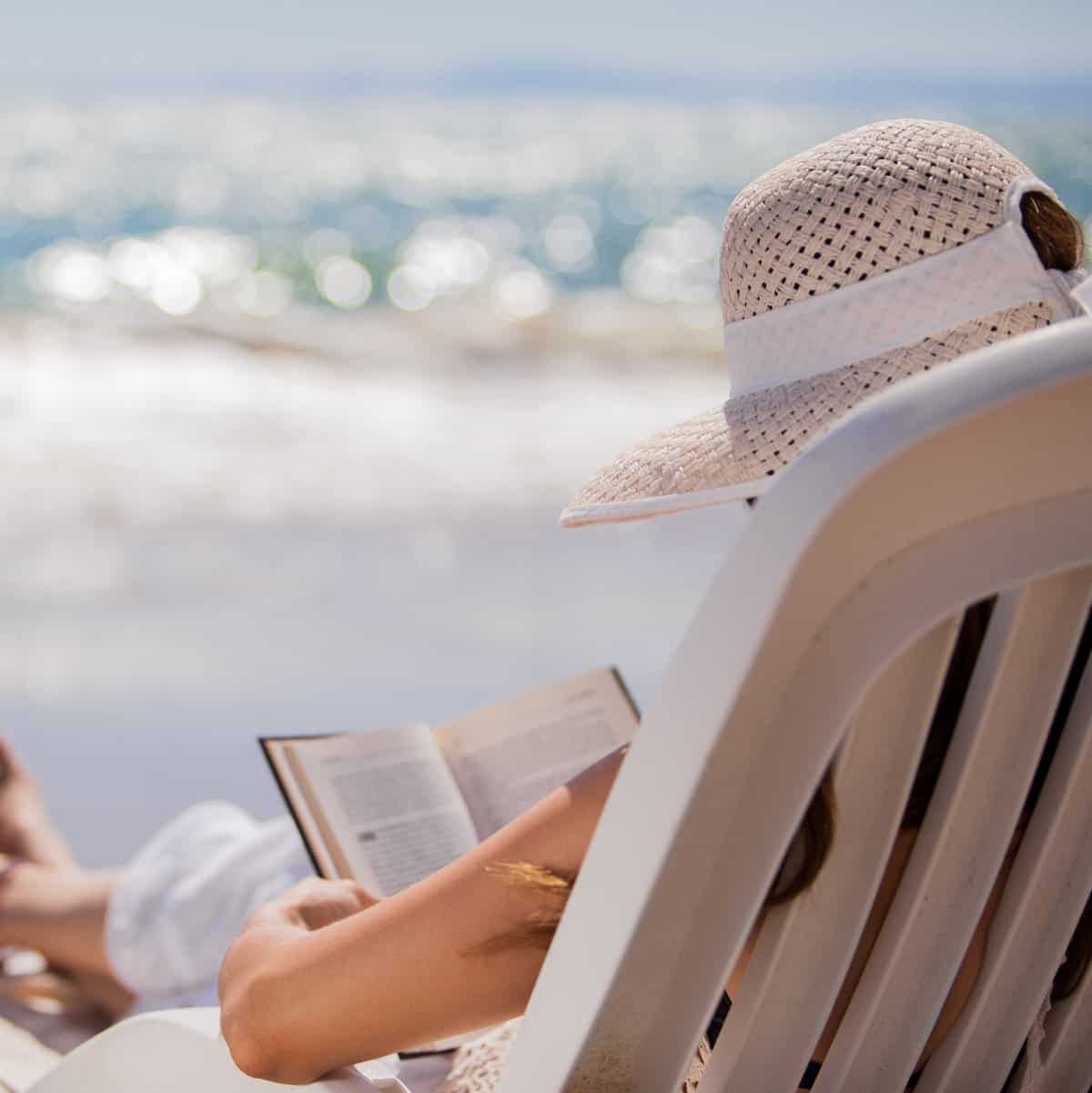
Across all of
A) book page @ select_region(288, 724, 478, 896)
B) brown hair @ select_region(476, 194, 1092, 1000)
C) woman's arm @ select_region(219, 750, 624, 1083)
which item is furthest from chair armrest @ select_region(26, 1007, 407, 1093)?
book page @ select_region(288, 724, 478, 896)

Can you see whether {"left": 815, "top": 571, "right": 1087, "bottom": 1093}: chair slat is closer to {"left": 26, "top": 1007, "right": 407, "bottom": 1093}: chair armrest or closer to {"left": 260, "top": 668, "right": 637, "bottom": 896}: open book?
{"left": 26, "top": 1007, "right": 407, "bottom": 1093}: chair armrest

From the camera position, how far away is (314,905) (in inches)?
39.6

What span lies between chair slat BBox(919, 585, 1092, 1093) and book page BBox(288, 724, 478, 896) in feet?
2.18

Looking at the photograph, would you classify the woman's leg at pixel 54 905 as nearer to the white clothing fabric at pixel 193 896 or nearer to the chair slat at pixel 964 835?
the white clothing fabric at pixel 193 896

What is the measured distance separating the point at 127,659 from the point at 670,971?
3.07 metres

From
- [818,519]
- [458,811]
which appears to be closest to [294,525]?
[458,811]

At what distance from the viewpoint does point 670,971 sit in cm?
61

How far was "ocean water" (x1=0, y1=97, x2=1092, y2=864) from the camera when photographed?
3.38 meters

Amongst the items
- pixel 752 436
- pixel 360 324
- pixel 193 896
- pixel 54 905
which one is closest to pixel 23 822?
pixel 54 905

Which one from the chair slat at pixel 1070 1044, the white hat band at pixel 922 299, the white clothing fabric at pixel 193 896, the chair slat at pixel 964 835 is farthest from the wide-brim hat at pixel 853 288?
the white clothing fabric at pixel 193 896

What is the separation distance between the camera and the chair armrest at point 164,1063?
86 centimetres

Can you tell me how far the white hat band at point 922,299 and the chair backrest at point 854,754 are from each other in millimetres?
215

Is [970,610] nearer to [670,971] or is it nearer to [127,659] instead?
[670,971]

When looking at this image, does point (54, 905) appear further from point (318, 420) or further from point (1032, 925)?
point (318, 420)
